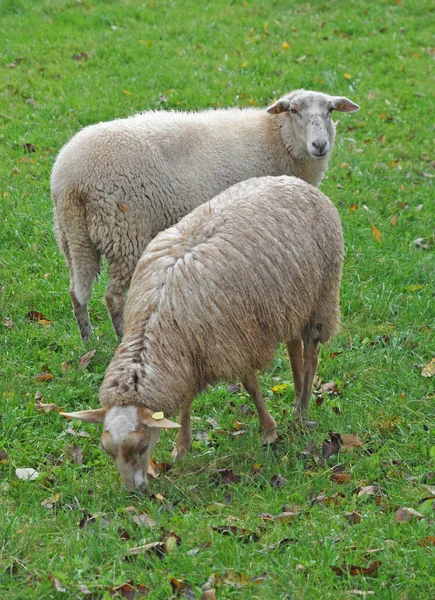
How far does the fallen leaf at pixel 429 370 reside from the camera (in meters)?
5.03

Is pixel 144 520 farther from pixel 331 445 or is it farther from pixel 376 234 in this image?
pixel 376 234

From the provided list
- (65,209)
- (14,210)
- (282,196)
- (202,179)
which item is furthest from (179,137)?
(14,210)

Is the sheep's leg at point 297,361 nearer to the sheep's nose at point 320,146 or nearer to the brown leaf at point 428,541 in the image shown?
the brown leaf at point 428,541

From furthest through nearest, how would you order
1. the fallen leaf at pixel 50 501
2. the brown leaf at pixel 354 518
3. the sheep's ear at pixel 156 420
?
the fallen leaf at pixel 50 501, the sheep's ear at pixel 156 420, the brown leaf at pixel 354 518

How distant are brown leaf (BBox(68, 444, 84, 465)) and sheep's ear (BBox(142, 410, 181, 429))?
754 millimetres

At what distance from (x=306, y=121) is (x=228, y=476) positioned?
3252 mm

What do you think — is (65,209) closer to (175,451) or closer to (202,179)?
(202,179)

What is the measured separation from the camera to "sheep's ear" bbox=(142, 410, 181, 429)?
370cm

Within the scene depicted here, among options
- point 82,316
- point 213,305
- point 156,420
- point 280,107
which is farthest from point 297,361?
point 280,107

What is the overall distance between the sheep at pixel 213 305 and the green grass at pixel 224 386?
44 cm

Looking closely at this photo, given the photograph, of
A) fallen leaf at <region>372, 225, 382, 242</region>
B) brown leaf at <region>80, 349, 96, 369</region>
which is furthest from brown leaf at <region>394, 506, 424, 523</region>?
fallen leaf at <region>372, 225, 382, 242</region>

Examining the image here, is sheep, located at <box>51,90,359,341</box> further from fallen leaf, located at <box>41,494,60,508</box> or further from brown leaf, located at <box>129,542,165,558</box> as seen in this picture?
brown leaf, located at <box>129,542,165,558</box>

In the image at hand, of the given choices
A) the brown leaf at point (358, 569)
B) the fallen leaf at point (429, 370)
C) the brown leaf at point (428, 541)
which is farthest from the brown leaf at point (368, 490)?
the fallen leaf at point (429, 370)

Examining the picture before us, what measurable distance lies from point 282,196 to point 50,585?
2.35 meters
